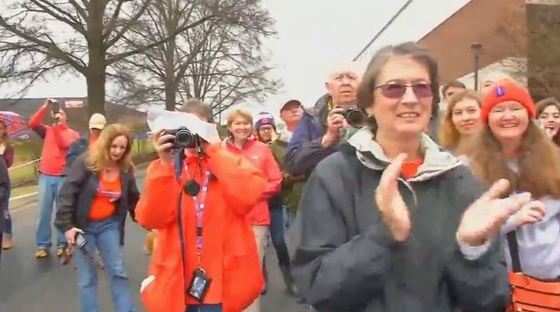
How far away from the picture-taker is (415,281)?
1.99m

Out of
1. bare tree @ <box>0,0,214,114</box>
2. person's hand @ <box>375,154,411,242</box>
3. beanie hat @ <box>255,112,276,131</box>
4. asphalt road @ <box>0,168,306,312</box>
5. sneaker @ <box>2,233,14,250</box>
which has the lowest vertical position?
asphalt road @ <box>0,168,306,312</box>

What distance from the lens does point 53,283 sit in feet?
25.3

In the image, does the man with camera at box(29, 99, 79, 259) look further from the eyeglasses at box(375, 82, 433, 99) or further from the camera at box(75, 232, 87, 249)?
the eyeglasses at box(375, 82, 433, 99)

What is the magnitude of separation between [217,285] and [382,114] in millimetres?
1882

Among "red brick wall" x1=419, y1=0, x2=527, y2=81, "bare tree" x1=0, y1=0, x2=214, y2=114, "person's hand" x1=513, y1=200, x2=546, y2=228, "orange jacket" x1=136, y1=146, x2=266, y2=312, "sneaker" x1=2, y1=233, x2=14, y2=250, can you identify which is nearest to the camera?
"person's hand" x1=513, y1=200, x2=546, y2=228

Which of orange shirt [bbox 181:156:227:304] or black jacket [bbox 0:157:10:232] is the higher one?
black jacket [bbox 0:157:10:232]

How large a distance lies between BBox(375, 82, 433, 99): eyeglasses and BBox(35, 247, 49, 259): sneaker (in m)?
7.86

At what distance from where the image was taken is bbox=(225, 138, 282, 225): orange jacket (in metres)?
6.04

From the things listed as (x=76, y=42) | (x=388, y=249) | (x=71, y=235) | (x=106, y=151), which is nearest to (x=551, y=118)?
(x=106, y=151)

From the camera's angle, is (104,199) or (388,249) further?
(104,199)

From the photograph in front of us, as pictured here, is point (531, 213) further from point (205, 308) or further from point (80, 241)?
point (80, 241)

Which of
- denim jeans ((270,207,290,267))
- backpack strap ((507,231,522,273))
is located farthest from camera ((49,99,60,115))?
→ backpack strap ((507,231,522,273))

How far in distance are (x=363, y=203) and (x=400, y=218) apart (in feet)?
0.61

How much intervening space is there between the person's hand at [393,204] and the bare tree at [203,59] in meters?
24.7
